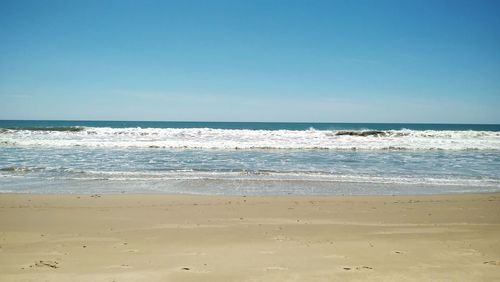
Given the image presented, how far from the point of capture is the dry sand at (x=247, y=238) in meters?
4.42

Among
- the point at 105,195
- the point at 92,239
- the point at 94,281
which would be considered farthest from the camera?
the point at 105,195

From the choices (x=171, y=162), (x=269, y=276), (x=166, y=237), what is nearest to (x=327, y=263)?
(x=269, y=276)

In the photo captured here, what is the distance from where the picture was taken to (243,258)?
491cm

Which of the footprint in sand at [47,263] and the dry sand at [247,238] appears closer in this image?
the dry sand at [247,238]

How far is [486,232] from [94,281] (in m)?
6.29

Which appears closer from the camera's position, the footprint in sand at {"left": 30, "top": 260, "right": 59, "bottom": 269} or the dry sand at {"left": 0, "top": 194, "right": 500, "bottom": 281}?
the dry sand at {"left": 0, "top": 194, "right": 500, "bottom": 281}

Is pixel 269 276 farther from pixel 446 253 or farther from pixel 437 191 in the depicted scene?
pixel 437 191

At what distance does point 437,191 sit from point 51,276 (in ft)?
32.5

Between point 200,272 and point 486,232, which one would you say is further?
point 486,232

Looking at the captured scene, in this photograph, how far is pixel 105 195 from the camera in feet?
31.1

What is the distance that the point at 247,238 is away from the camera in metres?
5.94

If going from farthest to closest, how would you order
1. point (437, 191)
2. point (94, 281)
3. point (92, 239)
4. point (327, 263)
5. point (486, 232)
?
point (437, 191) < point (486, 232) < point (92, 239) < point (327, 263) < point (94, 281)

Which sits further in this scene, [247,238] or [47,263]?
[247,238]

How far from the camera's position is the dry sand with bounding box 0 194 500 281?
4422mm
